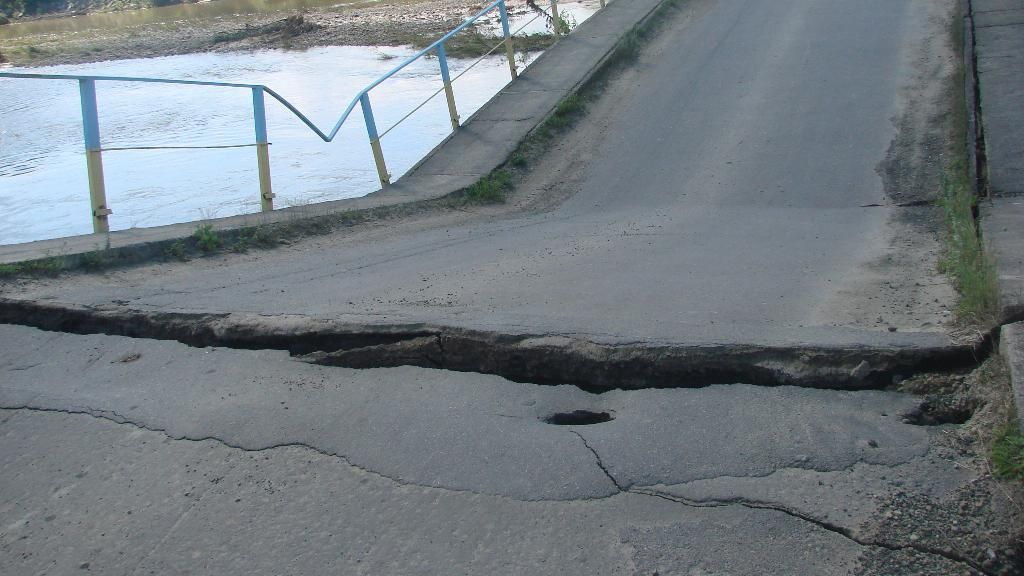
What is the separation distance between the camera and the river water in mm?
11078

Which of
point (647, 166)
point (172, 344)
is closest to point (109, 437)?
point (172, 344)

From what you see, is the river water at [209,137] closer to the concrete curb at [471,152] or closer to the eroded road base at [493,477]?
the concrete curb at [471,152]

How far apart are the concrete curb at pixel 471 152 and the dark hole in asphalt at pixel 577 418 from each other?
3977 millimetres

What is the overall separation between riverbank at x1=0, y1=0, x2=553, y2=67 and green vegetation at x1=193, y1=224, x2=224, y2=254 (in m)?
12.4

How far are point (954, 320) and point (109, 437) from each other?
4.05m

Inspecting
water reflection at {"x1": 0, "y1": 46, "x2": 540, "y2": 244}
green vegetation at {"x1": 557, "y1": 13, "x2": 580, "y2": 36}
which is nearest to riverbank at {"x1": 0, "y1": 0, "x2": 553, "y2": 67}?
green vegetation at {"x1": 557, "y1": 13, "x2": 580, "y2": 36}

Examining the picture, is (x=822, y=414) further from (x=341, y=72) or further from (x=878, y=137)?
(x=341, y=72)

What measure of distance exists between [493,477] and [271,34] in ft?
75.1

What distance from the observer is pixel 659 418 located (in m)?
4.21

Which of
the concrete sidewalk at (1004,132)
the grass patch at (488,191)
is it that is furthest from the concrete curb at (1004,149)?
the grass patch at (488,191)

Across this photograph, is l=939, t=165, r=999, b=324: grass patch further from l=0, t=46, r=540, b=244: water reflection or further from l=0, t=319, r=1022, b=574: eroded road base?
l=0, t=46, r=540, b=244: water reflection

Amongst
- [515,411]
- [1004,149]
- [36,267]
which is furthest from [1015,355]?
[36,267]

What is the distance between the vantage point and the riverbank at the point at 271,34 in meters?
22.6

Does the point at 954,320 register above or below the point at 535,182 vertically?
above
